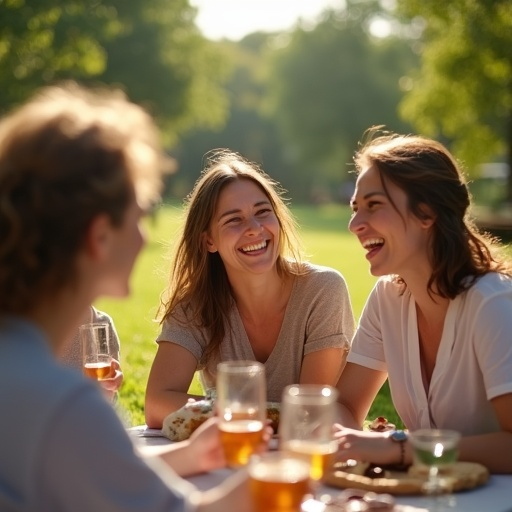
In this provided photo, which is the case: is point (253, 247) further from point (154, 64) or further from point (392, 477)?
point (154, 64)

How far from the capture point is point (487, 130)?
33000 mm

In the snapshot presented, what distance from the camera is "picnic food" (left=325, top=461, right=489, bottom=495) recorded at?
9.77 feet

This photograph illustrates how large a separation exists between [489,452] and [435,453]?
2.73ft

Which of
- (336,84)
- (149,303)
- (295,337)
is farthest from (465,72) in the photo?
(336,84)

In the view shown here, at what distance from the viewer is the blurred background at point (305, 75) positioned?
88.7 ft

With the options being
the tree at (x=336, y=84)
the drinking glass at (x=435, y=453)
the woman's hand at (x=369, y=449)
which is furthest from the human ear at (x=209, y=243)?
the tree at (x=336, y=84)

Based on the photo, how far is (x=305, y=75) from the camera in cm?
6550

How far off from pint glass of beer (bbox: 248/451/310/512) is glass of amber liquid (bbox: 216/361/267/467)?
348 mm

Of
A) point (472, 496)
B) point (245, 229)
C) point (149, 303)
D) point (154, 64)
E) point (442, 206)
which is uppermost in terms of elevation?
point (154, 64)

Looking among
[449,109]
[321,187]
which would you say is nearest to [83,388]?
[449,109]

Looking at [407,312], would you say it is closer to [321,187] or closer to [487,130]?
[487,130]

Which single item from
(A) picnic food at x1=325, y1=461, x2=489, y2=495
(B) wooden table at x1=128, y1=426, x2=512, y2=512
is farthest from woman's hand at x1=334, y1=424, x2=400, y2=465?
(B) wooden table at x1=128, y1=426, x2=512, y2=512

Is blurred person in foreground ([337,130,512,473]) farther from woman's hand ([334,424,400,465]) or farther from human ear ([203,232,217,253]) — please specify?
human ear ([203,232,217,253])

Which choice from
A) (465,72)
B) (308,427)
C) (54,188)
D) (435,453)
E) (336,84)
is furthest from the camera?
(336,84)
